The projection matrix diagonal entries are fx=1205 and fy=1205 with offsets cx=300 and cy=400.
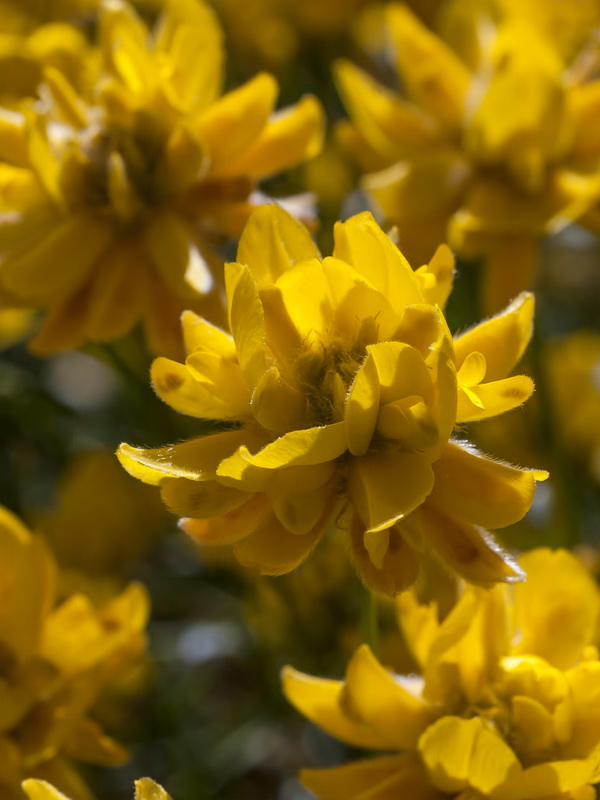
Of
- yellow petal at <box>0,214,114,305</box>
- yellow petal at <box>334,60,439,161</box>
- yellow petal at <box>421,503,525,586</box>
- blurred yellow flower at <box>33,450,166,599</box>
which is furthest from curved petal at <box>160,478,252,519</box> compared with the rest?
blurred yellow flower at <box>33,450,166,599</box>

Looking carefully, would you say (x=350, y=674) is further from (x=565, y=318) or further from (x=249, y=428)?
(x=565, y=318)

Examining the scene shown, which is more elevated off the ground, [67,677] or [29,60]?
[29,60]

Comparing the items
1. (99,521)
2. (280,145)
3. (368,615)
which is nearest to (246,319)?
(368,615)

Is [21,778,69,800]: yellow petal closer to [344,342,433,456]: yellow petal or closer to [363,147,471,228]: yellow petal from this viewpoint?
[344,342,433,456]: yellow petal

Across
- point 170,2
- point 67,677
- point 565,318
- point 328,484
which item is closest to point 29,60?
point 170,2

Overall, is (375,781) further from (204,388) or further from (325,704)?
(204,388)
